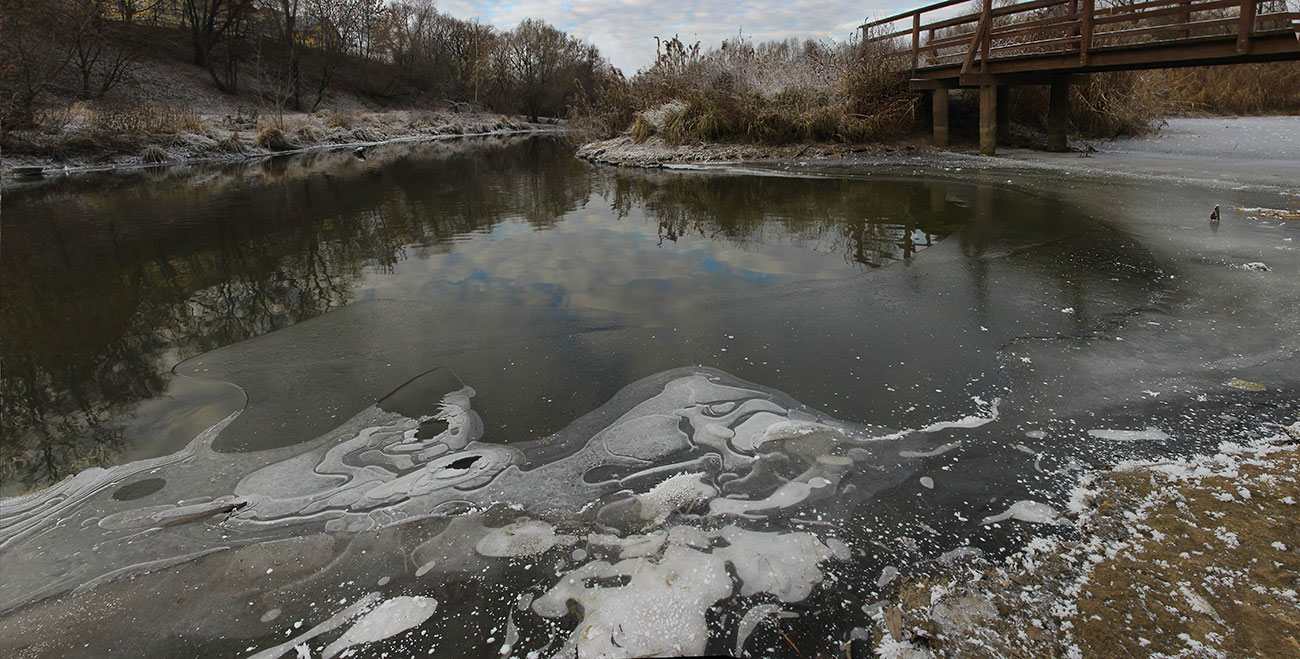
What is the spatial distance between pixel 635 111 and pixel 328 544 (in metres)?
20.5

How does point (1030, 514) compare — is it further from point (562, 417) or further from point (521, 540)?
point (562, 417)

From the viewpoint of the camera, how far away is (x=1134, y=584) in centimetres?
199

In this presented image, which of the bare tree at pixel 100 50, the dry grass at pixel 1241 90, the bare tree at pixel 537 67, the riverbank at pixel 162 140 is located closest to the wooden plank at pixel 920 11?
the dry grass at pixel 1241 90

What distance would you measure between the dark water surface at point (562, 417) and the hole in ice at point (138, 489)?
0.7 inches

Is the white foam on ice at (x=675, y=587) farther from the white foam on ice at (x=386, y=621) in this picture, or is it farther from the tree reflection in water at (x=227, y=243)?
the tree reflection in water at (x=227, y=243)

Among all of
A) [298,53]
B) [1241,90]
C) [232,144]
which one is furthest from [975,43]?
[298,53]

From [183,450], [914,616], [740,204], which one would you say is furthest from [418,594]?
[740,204]

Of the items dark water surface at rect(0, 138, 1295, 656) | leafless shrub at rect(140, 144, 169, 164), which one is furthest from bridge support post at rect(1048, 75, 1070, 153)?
leafless shrub at rect(140, 144, 169, 164)

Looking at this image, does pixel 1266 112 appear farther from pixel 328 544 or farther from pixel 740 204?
pixel 328 544

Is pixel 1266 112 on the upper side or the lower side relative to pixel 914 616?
upper

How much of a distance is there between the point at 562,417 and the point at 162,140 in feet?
75.1

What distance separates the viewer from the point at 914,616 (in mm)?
1959

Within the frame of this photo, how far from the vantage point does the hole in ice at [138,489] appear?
2828 mm

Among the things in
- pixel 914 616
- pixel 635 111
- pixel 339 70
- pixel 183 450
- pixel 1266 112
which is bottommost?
pixel 914 616
